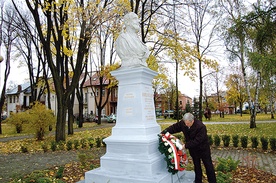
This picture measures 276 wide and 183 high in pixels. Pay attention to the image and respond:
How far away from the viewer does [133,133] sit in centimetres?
545

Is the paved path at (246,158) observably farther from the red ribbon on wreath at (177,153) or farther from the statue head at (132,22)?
the statue head at (132,22)

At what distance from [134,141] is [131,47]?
2.45 m

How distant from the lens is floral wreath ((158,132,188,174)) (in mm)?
4969

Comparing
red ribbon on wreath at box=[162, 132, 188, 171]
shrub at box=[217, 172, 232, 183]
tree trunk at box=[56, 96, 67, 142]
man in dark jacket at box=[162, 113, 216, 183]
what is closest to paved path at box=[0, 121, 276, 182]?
shrub at box=[217, 172, 232, 183]

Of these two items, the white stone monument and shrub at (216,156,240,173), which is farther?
shrub at (216,156,240,173)

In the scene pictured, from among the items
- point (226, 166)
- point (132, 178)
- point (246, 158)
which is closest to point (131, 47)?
point (132, 178)

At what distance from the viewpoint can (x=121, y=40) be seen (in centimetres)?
623

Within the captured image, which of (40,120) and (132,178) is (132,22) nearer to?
(132,178)

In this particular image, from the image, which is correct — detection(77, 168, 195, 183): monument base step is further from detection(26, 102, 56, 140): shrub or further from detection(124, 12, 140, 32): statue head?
detection(26, 102, 56, 140): shrub

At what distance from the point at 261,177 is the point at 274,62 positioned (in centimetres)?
481

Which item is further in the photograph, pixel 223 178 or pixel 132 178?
pixel 223 178

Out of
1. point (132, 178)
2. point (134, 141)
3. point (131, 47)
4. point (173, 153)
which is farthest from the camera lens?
point (131, 47)

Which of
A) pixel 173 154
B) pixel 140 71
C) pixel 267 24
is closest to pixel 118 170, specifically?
pixel 173 154

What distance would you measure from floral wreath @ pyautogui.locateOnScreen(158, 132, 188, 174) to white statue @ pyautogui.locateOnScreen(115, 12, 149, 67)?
2.06m
